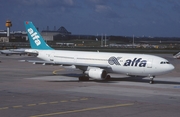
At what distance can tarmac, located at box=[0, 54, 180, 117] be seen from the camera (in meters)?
24.9

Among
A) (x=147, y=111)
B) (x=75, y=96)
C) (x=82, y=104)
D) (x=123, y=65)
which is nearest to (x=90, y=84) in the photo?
(x=123, y=65)

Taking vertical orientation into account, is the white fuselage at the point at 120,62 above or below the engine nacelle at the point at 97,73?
above

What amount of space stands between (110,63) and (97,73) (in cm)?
252

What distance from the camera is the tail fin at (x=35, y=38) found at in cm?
5241

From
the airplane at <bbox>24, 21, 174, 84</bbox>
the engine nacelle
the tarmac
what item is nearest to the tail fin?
the airplane at <bbox>24, 21, 174, 84</bbox>

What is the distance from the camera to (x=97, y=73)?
141 feet

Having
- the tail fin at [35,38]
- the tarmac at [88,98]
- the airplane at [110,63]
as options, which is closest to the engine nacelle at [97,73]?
the airplane at [110,63]

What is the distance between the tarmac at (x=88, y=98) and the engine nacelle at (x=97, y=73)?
27.8 inches

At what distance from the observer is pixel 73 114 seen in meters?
24.1

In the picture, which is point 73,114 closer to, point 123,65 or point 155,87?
point 155,87

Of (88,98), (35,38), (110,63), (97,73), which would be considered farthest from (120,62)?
(35,38)

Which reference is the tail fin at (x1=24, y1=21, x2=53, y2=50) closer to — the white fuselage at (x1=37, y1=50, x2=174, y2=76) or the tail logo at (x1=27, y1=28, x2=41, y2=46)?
the tail logo at (x1=27, y1=28, x2=41, y2=46)

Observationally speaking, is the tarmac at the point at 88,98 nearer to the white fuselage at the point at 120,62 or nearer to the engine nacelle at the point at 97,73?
the engine nacelle at the point at 97,73

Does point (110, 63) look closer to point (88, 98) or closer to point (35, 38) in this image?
point (35, 38)
